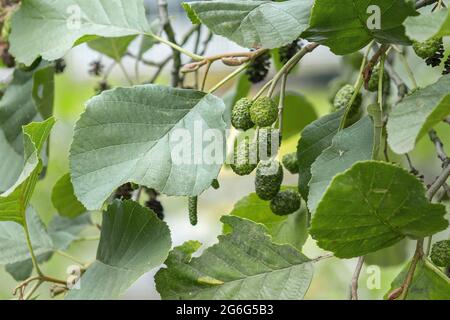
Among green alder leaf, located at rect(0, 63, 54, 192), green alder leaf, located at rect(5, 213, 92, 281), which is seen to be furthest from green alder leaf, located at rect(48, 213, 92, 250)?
green alder leaf, located at rect(0, 63, 54, 192)

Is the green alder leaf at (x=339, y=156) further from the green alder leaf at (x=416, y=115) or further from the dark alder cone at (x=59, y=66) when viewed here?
the dark alder cone at (x=59, y=66)

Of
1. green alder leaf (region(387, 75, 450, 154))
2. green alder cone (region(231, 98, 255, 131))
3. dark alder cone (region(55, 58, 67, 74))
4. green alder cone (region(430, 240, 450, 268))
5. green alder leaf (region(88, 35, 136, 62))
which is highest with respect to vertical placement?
green alder leaf (region(387, 75, 450, 154))

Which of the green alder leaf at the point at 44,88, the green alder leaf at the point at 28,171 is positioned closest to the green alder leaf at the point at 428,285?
the green alder leaf at the point at 28,171

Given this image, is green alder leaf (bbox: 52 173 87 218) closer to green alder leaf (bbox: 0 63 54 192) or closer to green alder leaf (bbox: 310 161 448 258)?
green alder leaf (bbox: 0 63 54 192)

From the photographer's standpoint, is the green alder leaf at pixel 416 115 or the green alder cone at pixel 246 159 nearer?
the green alder leaf at pixel 416 115

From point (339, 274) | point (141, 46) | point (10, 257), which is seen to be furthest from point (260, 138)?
point (339, 274)
